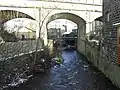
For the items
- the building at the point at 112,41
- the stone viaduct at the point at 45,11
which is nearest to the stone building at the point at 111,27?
the building at the point at 112,41

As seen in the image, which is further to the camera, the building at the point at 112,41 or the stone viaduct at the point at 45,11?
the stone viaduct at the point at 45,11

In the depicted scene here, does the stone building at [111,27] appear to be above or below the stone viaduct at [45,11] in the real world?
below

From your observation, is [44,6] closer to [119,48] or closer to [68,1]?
[68,1]

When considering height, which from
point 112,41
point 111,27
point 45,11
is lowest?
point 112,41

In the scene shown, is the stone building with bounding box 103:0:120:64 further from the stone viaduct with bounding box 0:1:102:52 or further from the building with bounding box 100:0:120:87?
the stone viaduct with bounding box 0:1:102:52

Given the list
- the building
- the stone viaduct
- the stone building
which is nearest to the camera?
the building

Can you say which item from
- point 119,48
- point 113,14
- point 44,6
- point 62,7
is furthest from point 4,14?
point 119,48

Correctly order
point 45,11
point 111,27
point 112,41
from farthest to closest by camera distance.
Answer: point 45,11 → point 111,27 → point 112,41

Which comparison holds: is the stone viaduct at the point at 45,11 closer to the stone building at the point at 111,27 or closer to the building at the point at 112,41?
the stone building at the point at 111,27

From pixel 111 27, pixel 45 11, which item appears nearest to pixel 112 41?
pixel 111 27

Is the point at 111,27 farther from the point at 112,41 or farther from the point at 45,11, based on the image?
the point at 45,11

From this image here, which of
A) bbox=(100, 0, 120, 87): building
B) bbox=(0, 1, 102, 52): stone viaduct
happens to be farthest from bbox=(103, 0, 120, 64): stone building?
bbox=(0, 1, 102, 52): stone viaduct

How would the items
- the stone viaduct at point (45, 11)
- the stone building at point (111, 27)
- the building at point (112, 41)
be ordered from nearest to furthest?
the building at point (112, 41), the stone building at point (111, 27), the stone viaduct at point (45, 11)

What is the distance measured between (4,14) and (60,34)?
3275 centimetres
